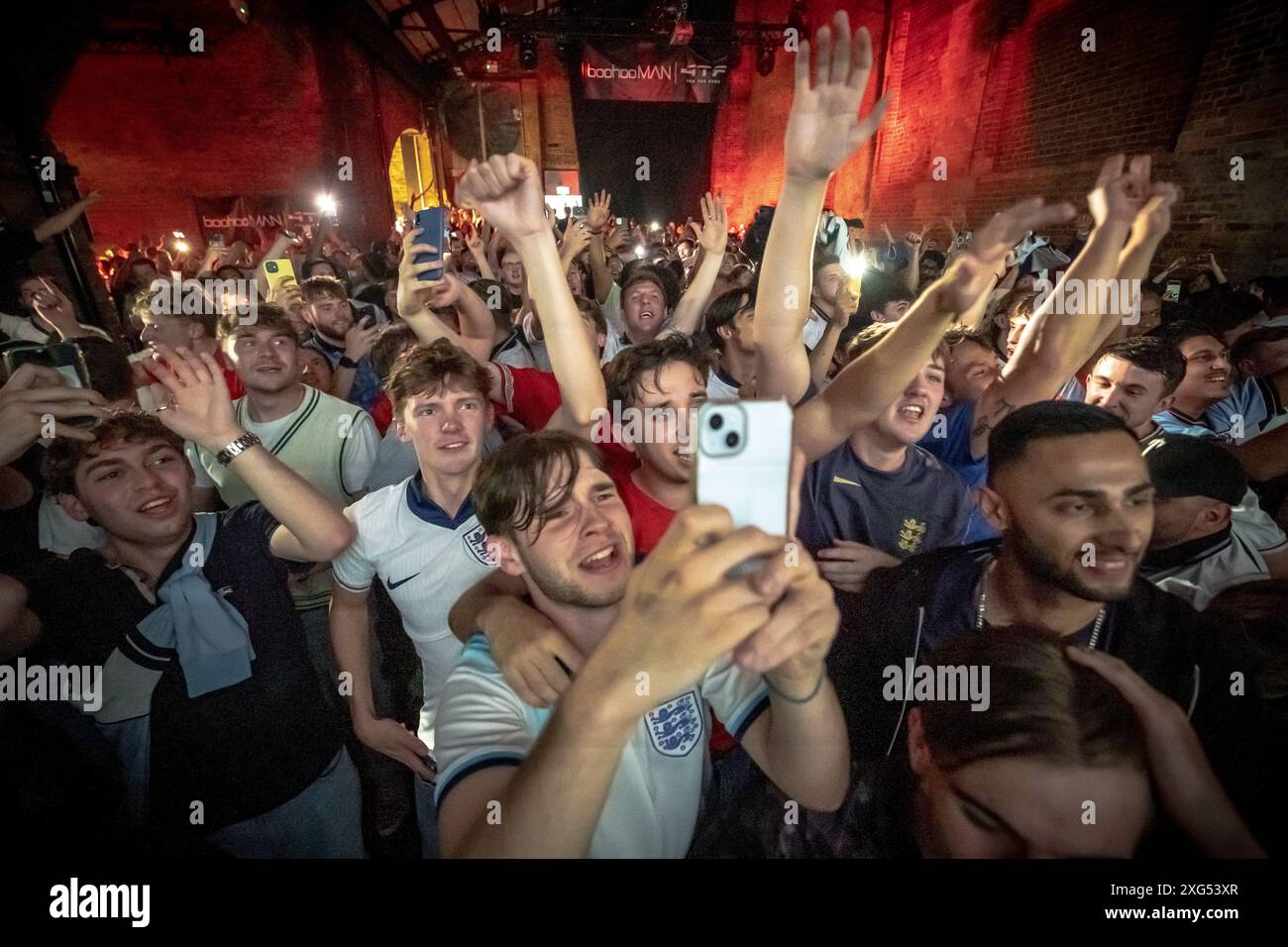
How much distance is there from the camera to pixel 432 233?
7.48 ft

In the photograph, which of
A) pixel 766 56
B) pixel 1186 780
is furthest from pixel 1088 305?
pixel 766 56

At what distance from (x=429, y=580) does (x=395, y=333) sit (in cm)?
159

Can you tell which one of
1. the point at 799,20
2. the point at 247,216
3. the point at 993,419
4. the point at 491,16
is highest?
the point at 799,20

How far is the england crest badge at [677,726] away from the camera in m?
1.30

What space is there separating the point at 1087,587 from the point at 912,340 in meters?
0.67

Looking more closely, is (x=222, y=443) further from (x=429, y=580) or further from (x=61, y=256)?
(x=61, y=256)

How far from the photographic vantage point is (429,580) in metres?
1.82

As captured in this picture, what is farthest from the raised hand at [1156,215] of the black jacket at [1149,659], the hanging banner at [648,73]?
the hanging banner at [648,73]

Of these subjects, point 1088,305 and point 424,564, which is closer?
point 1088,305

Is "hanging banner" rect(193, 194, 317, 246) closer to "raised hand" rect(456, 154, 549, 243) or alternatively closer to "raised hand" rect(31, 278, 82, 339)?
"raised hand" rect(31, 278, 82, 339)

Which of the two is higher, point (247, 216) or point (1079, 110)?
point (247, 216)

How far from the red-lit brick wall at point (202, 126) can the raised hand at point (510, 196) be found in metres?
12.4

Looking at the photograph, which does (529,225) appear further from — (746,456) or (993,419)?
(993,419)
